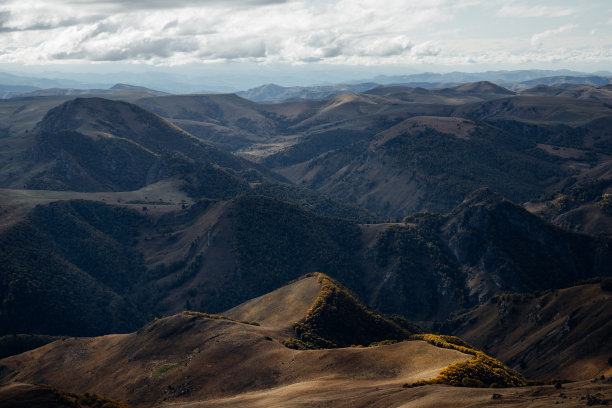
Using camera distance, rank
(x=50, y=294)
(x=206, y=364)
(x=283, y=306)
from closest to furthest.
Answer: (x=206, y=364), (x=283, y=306), (x=50, y=294)

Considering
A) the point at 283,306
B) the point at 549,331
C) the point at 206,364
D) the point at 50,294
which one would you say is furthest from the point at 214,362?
the point at 50,294

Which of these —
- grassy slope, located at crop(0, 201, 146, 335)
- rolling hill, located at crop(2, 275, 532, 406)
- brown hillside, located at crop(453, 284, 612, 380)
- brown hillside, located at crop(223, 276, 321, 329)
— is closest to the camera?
rolling hill, located at crop(2, 275, 532, 406)

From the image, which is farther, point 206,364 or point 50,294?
point 50,294

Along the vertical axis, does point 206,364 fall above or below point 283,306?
above

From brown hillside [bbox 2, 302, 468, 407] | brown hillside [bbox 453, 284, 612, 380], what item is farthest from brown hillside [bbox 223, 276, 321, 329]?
brown hillside [bbox 453, 284, 612, 380]

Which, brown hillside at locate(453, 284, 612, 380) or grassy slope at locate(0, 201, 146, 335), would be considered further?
grassy slope at locate(0, 201, 146, 335)

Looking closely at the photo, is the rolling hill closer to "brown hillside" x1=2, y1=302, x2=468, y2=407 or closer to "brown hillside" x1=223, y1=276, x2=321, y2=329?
"brown hillside" x1=2, y1=302, x2=468, y2=407

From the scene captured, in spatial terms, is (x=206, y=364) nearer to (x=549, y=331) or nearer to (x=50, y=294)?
(x=549, y=331)

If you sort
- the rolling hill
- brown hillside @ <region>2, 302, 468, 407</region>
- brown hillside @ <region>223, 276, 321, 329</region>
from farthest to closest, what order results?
brown hillside @ <region>223, 276, 321, 329</region> → brown hillside @ <region>2, 302, 468, 407</region> → the rolling hill

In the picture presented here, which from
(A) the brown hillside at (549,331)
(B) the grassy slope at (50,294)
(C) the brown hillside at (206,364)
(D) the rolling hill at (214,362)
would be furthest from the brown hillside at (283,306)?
(B) the grassy slope at (50,294)

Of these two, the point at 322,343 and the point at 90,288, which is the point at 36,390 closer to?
the point at 322,343

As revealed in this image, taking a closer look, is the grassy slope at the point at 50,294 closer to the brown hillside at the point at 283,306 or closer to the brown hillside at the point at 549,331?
the brown hillside at the point at 283,306
